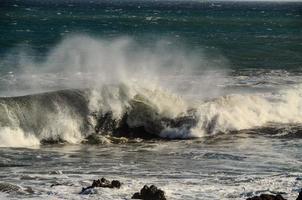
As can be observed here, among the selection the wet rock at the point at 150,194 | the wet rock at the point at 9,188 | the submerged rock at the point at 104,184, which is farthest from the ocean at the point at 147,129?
the wet rock at the point at 150,194

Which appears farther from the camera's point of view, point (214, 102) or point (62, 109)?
point (214, 102)

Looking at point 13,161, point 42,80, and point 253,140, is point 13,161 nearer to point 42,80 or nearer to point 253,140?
point 253,140

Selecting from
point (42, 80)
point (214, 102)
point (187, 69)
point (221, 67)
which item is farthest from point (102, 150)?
point (221, 67)

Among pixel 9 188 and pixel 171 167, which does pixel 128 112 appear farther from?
pixel 9 188

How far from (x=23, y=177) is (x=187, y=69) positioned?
2201cm

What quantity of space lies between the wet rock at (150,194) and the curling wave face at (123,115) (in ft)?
22.8

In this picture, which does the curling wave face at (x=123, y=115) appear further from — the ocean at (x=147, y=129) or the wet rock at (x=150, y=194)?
the wet rock at (x=150, y=194)

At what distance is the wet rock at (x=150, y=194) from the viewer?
10.9 metres

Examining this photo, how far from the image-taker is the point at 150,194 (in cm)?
1095

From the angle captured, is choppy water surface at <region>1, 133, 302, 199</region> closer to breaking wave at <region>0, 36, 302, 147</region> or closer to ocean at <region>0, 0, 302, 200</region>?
ocean at <region>0, 0, 302, 200</region>

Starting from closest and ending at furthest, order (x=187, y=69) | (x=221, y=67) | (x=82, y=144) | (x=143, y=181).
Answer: (x=143, y=181) → (x=82, y=144) → (x=187, y=69) → (x=221, y=67)

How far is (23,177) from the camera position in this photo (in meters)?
13.0

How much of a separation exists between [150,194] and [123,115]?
978cm

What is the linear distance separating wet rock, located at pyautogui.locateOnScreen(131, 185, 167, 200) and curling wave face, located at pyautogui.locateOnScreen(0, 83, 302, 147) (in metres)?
6.95
